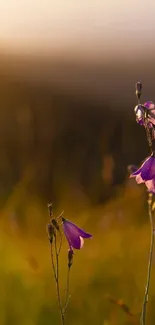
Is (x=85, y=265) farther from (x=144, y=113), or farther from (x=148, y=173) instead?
(x=144, y=113)

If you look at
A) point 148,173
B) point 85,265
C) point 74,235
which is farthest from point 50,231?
point 85,265

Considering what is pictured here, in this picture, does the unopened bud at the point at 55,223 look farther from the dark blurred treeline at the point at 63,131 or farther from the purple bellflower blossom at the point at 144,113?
the dark blurred treeline at the point at 63,131

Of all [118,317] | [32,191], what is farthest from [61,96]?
[118,317]

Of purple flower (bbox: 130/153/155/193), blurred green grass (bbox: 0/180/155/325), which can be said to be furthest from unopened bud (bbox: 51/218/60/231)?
blurred green grass (bbox: 0/180/155/325)

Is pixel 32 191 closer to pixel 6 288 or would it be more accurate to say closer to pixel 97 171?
pixel 97 171

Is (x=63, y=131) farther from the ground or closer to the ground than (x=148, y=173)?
farther from the ground

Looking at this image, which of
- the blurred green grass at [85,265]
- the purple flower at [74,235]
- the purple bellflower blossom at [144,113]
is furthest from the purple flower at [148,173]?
the blurred green grass at [85,265]

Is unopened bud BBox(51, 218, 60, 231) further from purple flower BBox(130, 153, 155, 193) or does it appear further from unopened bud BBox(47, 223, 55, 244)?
purple flower BBox(130, 153, 155, 193)
